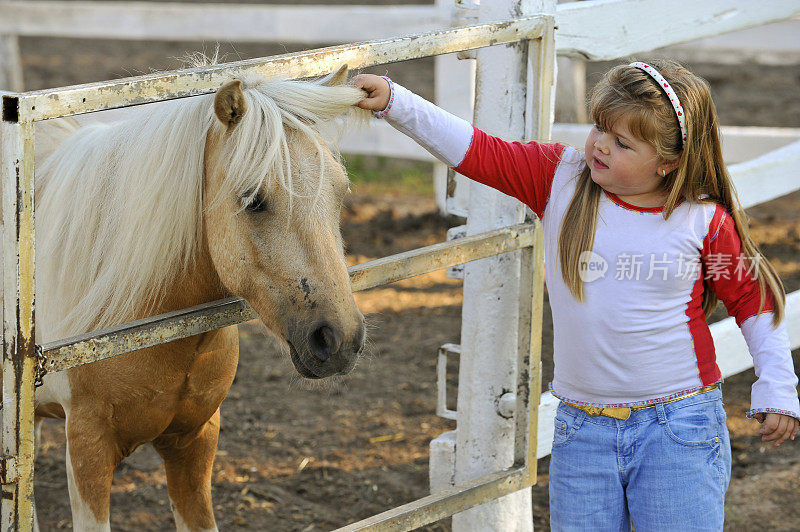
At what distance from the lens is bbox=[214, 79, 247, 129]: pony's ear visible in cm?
179

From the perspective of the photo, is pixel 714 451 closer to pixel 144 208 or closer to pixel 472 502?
pixel 472 502

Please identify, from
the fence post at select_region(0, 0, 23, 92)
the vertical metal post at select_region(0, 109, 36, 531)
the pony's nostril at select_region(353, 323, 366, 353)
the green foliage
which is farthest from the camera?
the green foliage

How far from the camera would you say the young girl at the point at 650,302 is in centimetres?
205

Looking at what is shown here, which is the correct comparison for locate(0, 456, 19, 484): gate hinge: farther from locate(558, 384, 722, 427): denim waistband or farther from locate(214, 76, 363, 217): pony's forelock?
locate(558, 384, 722, 427): denim waistband

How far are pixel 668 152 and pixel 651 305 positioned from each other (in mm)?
347

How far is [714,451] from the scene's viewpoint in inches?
82.9

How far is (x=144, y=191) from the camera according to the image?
2.03m

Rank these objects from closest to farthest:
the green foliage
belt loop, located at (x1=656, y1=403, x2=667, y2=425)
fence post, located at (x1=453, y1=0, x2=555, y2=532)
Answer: belt loop, located at (x1=656, y1=403, x2=667, y2=425), fence post, located at (x1=453, y1=0, x2=555, y2=532), the green foliage

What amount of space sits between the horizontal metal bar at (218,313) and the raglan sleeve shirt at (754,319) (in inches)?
22.4

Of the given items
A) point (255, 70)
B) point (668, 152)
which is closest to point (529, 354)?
point (668, 152)

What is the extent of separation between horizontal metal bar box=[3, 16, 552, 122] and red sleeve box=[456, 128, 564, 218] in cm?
25

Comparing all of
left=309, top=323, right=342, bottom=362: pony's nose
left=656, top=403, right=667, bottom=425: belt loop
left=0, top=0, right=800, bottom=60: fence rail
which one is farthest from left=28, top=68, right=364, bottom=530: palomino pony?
left=0, top=0, right=800, bottom=60: fence rail

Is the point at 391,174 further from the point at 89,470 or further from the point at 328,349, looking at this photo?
the point at 328,349

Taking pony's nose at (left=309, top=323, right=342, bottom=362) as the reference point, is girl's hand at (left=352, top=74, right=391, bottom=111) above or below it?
above
